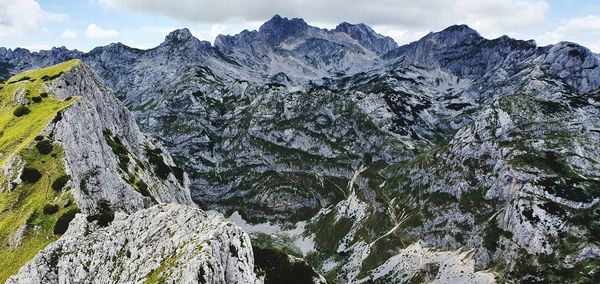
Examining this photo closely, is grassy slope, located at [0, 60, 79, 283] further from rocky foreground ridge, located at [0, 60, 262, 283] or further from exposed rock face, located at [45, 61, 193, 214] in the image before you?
exposed rock face, located at [45, 61, 193, 214]

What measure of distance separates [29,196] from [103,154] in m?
28.6

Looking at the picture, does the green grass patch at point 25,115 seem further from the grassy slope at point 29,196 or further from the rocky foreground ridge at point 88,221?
the rocky foreground ridge at point 88,221

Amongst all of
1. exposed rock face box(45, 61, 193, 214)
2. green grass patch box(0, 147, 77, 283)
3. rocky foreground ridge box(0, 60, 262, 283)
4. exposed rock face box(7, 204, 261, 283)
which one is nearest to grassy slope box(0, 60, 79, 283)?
green grass patch box(0, 147, 77, 283)

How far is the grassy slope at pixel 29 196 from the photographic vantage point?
2416 inches

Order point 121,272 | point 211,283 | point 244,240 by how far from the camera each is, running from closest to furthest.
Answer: point 211,283
point 121,272
point 244,240

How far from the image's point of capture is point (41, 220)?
217 feet

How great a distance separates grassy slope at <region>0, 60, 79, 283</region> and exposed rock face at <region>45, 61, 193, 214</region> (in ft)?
8.77

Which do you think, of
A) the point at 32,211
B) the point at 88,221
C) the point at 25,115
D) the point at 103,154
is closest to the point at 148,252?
the point at 88,221

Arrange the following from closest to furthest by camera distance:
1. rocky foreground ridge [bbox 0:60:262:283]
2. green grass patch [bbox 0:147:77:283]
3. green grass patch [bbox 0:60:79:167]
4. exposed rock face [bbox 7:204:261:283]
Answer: exposed rock face [bbox 7:204:261:283], rocky foreground ridge [bbox 0:60:262:283], green grass patch [bbox 0:147:77:283], green grass patch [bbox 0:60:79:167]

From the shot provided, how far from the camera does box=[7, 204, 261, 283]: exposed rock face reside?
175 feet

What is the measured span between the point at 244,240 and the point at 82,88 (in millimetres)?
105097

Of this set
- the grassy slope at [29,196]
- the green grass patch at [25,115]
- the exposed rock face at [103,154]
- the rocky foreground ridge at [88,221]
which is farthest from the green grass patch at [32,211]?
the green grass patch at [25,115]

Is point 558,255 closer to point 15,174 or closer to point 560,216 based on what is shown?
point 560,216

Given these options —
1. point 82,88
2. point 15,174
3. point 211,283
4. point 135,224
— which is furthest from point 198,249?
point 82,88
